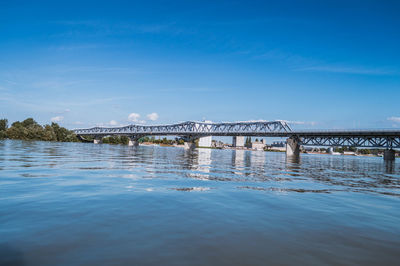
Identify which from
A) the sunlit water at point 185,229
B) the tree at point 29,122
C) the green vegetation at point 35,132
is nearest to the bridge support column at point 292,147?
the sunlit water at point 185,229

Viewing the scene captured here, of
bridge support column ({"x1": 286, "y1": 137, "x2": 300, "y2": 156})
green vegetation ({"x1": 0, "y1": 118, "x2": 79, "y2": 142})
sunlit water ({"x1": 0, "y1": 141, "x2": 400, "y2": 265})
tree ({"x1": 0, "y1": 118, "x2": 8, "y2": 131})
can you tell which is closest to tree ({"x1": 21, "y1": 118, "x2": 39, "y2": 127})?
green vegetation ({"x1": 0, "y1": 118, "x2": 79, "y2": 142})

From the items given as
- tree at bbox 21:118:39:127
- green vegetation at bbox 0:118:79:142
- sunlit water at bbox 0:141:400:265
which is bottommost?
sunlit water at bbox 0:141:400:265

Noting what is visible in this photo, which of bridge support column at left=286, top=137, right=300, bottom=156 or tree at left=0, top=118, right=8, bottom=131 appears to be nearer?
bridge support column at left=286, top=137, right=300, bottom=156

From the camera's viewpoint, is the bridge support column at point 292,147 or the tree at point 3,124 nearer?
the bridge support column at point 292,147

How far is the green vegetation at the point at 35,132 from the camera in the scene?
140 metres

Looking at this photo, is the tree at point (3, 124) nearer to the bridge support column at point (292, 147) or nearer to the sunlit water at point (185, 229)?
the bridge support column at point (292, 147)

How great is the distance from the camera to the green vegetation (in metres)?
140

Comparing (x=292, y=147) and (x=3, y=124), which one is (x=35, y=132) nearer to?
(x=3, y=124)

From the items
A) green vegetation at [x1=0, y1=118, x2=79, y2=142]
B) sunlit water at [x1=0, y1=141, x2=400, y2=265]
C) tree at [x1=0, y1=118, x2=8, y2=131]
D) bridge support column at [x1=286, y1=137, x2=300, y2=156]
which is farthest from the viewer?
tree at [x1=0, y1=118, x2=8, y2=131]

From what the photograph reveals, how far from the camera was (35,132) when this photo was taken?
14612 centimetres

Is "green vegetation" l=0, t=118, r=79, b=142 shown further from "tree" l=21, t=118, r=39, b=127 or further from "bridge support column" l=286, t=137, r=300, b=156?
"bridge support column" l=286, t=137, r=300, b=156

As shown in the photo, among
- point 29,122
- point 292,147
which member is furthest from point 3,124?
point 292,147

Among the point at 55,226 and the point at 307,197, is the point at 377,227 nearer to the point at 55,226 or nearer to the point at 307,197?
the point at 307,197

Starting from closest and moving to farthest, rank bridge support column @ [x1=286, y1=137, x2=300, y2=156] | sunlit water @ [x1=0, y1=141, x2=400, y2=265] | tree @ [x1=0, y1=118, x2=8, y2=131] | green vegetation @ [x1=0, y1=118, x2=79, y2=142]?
sunlit water @ [x1=0, y1=141, x2=400, y2=265], bridge support column @ [x1=286, y1=137, x2=300, y2=156], green vegetation @ [x1=0, y1=118, x2=79, y2=142], tree @ [x1=0, y1=118, x2=8, y2=131]
